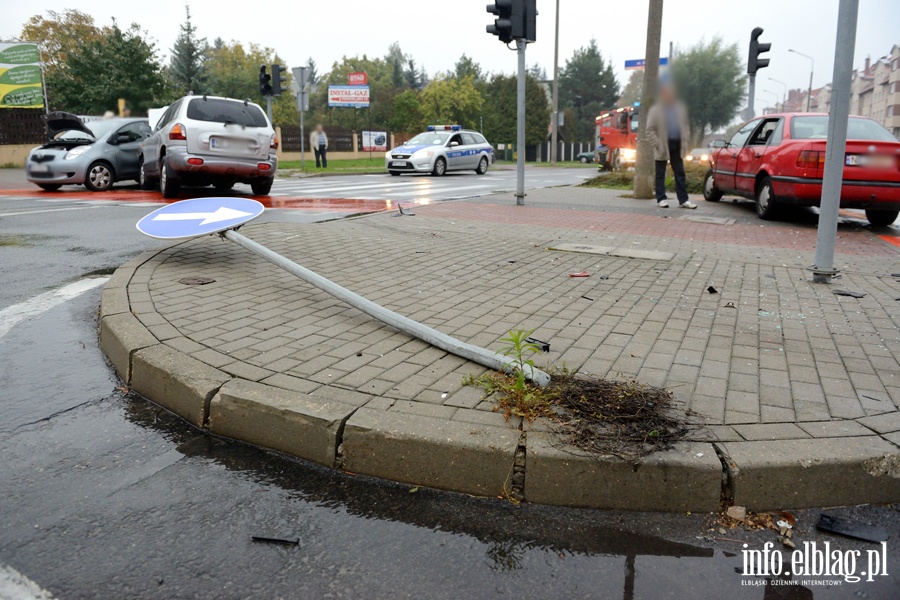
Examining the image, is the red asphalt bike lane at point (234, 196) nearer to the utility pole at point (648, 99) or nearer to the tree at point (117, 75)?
the tree at point (117, 75)

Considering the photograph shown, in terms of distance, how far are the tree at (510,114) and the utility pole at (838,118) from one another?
221 feet

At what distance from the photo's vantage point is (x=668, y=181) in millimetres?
16891

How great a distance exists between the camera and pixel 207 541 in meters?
2.23

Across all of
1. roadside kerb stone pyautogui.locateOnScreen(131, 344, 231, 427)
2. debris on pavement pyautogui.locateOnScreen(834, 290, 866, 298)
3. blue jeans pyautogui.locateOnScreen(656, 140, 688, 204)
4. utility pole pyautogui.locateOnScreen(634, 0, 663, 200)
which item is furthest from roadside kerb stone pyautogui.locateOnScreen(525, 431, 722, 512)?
blue jeans pyautogui.locateOnScreen(656, 140, 688, 204)

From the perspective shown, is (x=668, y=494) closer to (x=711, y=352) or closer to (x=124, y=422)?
(x=711, y=352)

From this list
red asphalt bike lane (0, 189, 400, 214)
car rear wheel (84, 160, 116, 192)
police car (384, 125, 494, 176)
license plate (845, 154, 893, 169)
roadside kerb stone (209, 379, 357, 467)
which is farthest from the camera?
police car (384, 125, 494, 176)

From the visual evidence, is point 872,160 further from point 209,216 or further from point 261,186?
point 261,186

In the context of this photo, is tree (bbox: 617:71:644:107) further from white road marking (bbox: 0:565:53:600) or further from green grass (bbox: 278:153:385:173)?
green grass (bbox: 278:153:385:173)

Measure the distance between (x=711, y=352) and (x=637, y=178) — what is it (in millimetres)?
10735

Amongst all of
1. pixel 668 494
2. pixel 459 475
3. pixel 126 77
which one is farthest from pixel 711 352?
pixel 126 77

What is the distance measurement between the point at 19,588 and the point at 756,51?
17016 mm

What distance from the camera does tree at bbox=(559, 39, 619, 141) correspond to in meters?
102

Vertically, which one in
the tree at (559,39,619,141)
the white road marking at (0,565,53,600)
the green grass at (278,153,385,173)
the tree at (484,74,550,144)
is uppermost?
the tree at (559,39,619,141)

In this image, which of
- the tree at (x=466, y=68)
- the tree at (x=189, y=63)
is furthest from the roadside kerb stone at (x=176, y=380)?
the tree at (x=466, y=68)
